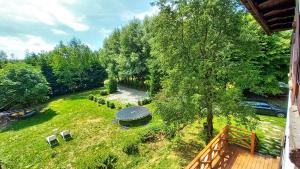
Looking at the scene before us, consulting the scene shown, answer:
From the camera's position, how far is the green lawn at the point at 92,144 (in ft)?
45.3

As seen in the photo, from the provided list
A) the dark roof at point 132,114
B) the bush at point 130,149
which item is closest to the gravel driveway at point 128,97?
the dark roof at point 132,114

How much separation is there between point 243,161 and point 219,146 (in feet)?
4.11

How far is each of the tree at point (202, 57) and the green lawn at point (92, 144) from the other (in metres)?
2.78

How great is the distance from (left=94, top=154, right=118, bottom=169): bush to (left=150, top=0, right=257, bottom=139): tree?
464 cm

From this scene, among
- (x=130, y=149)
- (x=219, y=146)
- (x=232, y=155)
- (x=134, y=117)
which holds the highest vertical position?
(x=219, y=146)

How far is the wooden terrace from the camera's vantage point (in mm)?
9086

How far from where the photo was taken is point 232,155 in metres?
10.3

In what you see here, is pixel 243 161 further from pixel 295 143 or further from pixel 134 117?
pixel 134 117

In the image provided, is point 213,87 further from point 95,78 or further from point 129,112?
point 95,78

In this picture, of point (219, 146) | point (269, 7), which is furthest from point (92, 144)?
point (269, 7)

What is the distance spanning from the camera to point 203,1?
11.9 meters

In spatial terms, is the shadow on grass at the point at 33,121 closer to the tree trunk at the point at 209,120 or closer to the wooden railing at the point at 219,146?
the tree trunk at the point at 209,120

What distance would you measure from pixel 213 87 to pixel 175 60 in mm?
2774

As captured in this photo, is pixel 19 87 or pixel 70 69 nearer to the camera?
pixel 19 87
